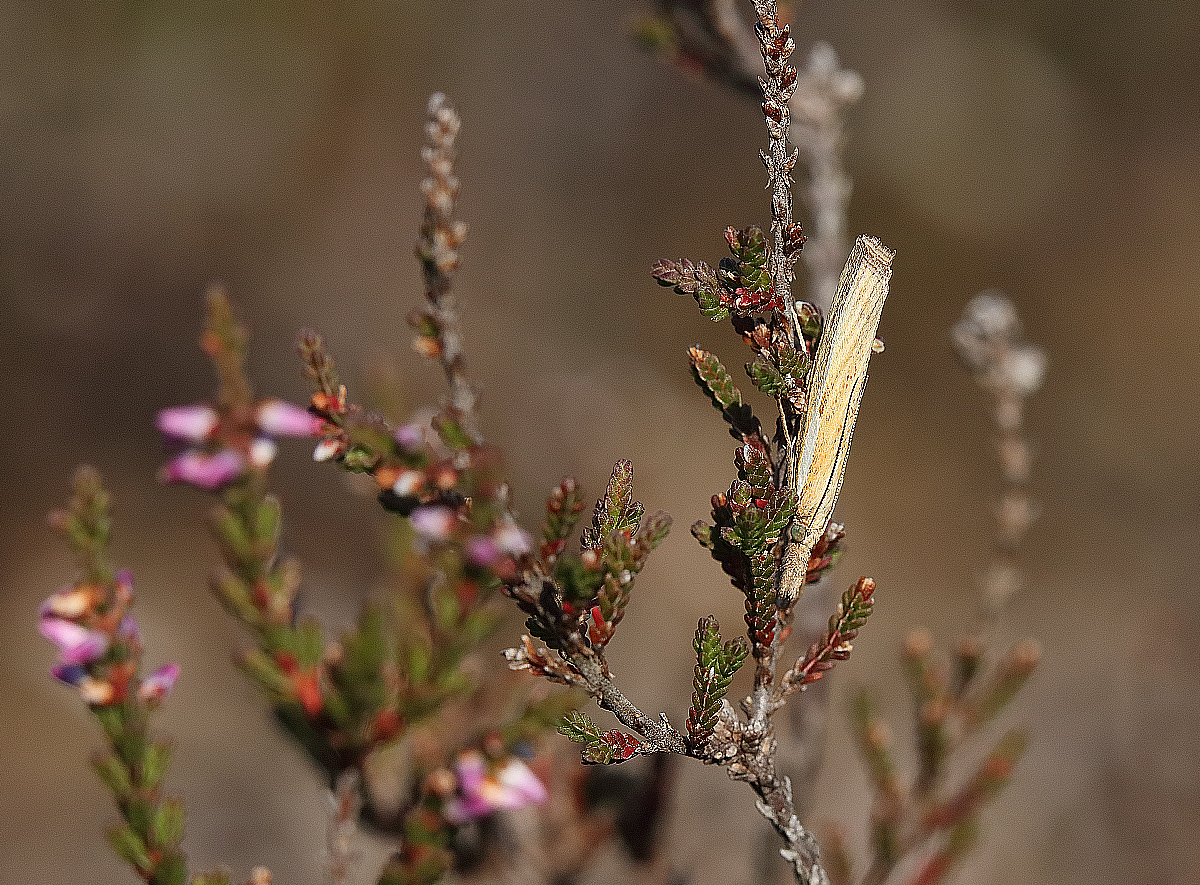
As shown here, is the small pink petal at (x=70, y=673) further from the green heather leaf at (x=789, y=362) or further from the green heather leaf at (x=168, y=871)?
the green heather leaf at (x=789, y=362)

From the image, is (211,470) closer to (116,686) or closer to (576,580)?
(116,686)

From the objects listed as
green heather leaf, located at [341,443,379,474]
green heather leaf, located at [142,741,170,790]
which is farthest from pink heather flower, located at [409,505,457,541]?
green heather leaf, located at [142,741,170,790]

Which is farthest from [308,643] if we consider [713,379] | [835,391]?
[835,391]

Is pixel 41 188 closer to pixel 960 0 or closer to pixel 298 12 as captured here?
pixel 298 12

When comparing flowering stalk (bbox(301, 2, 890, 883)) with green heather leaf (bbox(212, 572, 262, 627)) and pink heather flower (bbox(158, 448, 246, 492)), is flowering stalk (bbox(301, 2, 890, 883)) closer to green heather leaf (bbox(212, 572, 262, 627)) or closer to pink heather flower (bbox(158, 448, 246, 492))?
→ pink heather flower (bbox(158, 448, 246, 492))

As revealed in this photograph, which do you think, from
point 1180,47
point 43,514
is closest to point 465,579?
point 43,514

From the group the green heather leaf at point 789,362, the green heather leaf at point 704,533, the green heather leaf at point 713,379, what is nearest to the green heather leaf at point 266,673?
the green heather leaf at point 704,533
